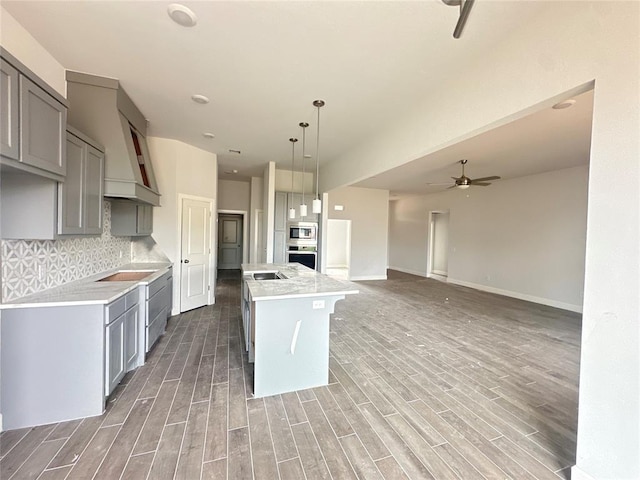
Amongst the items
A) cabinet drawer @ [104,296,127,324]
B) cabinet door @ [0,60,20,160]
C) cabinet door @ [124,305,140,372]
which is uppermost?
cabinet door @ [0,60,20,160]

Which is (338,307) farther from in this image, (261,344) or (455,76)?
(455,76)

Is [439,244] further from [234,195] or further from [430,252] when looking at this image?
[234,195]

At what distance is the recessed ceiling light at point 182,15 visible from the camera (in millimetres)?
1805

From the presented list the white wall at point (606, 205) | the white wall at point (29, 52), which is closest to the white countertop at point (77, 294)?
the white wall at point (29, 52)

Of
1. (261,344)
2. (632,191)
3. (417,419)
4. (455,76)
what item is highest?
(455,76)

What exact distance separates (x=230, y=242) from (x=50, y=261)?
23.0 ft

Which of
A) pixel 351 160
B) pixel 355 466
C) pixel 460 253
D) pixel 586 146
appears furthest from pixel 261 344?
pixel 460 253

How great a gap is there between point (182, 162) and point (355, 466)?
4849 millimetres

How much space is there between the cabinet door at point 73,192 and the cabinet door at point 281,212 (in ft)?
12.6

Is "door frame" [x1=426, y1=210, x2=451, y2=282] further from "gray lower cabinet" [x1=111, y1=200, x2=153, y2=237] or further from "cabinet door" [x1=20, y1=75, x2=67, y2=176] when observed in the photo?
"cabinet door" [x1=20, y1=75, x2=67, y2=176]

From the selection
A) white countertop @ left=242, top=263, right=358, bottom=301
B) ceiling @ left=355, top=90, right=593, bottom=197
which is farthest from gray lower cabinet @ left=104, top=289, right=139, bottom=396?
ceiling @ left=355, top=90, right=593, bottom=197

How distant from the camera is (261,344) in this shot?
2.36 metres

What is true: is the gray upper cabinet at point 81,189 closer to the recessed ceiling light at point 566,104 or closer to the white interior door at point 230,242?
the recessed ceiling light at point 566,104

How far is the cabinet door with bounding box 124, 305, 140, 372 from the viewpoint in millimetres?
2457
